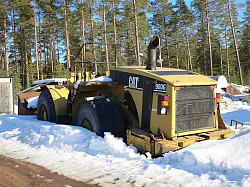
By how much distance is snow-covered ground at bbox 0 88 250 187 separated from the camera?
156 inches

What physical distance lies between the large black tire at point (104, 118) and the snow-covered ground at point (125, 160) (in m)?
0.24

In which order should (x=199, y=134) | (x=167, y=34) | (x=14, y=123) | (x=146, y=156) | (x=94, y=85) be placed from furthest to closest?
(x=167, y=34) < (x=14, y=123) < (x=94, y=85) < (x=199, y=134) < (x=146, y=156)

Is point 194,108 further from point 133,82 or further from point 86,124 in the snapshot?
point 86,124

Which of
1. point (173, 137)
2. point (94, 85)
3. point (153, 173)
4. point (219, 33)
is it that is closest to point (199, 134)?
point (173, 137)

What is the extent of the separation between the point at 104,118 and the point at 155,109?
47.6 inches

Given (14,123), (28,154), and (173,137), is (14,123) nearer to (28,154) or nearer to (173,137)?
(28,154)

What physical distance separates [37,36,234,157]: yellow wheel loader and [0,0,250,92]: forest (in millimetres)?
18689

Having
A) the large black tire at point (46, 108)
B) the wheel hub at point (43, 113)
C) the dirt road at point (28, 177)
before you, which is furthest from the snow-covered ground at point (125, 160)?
the wheel hub at point (43, 113)

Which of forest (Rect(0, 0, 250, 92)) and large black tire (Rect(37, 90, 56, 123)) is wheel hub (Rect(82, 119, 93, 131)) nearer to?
large black tire (Rect(37, 90, 56, 123))

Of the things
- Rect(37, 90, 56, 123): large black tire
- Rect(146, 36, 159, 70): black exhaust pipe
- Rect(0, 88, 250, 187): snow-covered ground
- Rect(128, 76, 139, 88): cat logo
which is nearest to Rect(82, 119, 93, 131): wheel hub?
Rect(0, 88, 250, 187): snow-covered ground

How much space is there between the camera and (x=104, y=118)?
582 centimetres

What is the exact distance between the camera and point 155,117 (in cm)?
533

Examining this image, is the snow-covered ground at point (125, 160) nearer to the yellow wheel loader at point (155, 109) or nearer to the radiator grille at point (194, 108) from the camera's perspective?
the yellow wheel loader at point (155, 109)

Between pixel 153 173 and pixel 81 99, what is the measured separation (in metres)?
3.81
